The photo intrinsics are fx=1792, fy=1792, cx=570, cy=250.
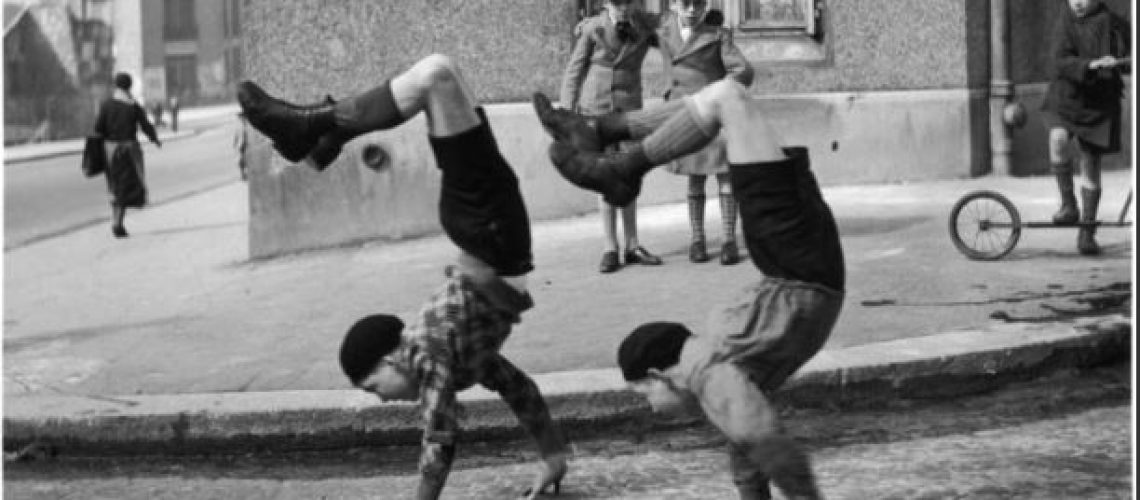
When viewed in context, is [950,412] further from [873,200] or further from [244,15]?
[244,15]

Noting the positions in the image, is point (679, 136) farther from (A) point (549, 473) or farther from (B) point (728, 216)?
(B) point (728, 216)

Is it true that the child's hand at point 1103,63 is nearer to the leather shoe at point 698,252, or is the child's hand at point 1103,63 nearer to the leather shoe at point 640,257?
the leather shoe at point 698,252

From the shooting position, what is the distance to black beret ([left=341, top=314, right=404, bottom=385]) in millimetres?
4863

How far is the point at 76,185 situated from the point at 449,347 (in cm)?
2382

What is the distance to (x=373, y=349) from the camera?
4.87 meters

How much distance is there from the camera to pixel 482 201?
15.9 feet

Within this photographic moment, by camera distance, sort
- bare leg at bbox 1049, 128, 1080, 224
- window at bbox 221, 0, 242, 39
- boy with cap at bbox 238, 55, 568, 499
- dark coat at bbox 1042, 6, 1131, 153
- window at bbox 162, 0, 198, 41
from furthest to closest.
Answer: window at bbox 221, 0, 242, 39 < window at bbox 162, 0, 198, 41 < bare leg at bbox 1049, 128, 1080, 224 < dark coat at bbox 1042, 6, 1131, 153 < boy with cap at bbox 238, 55, 568, 499

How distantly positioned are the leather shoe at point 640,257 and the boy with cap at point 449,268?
4.67 meters

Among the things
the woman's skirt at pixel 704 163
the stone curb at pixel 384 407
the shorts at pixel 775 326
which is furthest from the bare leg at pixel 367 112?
the woman's skirt at pixel 704 163

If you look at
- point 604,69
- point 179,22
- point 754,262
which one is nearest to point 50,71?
point 179,22

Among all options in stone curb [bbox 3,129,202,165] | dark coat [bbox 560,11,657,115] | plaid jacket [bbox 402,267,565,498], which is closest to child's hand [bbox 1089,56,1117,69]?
dark coat [bbox 560,11,657,115]

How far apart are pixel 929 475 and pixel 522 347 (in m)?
2.47

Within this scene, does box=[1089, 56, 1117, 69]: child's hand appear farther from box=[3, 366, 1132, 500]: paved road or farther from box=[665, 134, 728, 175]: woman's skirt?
box=[3, 366, 1132, 500]: paved road

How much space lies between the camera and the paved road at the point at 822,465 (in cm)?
545
